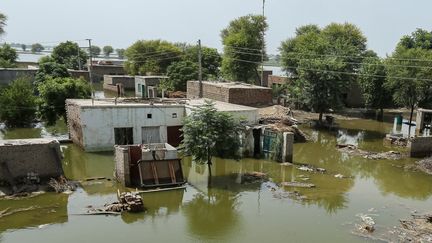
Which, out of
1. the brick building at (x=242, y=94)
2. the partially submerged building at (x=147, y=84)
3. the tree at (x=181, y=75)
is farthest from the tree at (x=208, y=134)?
the partially submerged building at (x=147, y=84)

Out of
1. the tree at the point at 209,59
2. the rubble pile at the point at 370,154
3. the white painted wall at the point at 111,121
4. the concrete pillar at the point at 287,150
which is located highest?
the tree at the point at 209,59

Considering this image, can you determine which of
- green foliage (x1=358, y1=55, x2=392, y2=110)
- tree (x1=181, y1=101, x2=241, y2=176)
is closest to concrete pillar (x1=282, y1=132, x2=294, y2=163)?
tree (x1=181, y1=101, x2=241, y2=176)

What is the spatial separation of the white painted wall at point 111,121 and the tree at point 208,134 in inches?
221

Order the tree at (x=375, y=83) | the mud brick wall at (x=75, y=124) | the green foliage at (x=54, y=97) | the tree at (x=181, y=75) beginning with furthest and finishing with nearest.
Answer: the tree at (x=181, y=75)
the tree at (x=375, y=83)
the green foliage at (x=54, y=97)
the mud brick wall at (x=75, y=124)

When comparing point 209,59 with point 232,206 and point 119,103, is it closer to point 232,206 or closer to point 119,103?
point 119,103

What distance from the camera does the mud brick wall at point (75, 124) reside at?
75.6 ft

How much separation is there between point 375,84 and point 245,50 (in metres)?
15.2

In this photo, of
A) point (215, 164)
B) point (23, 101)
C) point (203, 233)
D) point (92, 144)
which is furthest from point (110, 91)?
point (203, 233)

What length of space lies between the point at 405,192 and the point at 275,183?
5937 millimetres

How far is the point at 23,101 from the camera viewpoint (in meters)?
29.4

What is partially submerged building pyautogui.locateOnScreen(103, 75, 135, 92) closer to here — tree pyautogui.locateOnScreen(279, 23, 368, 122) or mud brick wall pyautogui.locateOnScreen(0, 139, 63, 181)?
tree pyautogui.locateOnScreen(279, 23, 368, 122)

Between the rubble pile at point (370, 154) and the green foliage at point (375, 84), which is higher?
the green foliage at point (375, 84)

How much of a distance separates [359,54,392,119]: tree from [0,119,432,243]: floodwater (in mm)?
14557

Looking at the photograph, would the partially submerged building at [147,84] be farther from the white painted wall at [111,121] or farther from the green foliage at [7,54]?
the white painted wall at [111,121]
